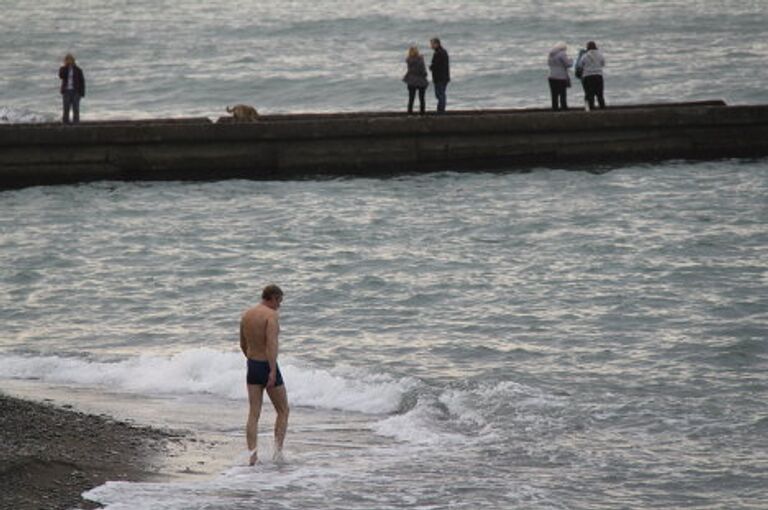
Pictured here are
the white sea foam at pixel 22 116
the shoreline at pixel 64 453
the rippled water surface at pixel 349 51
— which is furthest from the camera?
the rippled water surface at pixel 349 51

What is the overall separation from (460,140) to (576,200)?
2397 millimetres

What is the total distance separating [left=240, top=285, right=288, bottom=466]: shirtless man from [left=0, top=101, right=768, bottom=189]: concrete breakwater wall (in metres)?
14.6

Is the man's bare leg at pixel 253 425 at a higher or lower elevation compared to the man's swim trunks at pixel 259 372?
lower

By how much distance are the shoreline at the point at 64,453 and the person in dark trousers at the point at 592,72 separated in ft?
51.9

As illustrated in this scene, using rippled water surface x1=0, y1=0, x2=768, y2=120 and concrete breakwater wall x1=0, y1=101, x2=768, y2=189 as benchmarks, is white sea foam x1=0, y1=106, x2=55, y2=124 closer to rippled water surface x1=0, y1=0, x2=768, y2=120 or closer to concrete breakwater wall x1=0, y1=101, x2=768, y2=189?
rippled water surface x1=0, y1=0, x2=768, y2=120

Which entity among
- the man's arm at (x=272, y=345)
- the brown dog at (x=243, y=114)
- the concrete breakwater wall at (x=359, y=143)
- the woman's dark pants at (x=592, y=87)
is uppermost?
the woman's dark pants at (x=592, y=87)

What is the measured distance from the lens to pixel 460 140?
28500 mm

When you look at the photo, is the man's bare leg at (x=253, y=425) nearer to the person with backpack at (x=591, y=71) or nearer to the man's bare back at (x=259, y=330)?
the man's bare back at (x=259, y=330)

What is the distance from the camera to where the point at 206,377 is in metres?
16.7

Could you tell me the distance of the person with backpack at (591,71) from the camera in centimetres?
2839

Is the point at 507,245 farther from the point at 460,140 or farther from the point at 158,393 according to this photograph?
the point at 158,393

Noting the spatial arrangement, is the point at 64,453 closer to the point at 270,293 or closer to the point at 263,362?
the point at 263,362

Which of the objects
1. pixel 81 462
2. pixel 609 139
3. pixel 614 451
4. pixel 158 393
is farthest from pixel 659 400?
pixel 609 139

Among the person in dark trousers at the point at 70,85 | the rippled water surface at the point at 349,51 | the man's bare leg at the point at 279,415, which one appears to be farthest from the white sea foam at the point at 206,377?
the rippled water surface at the point at 349,51
